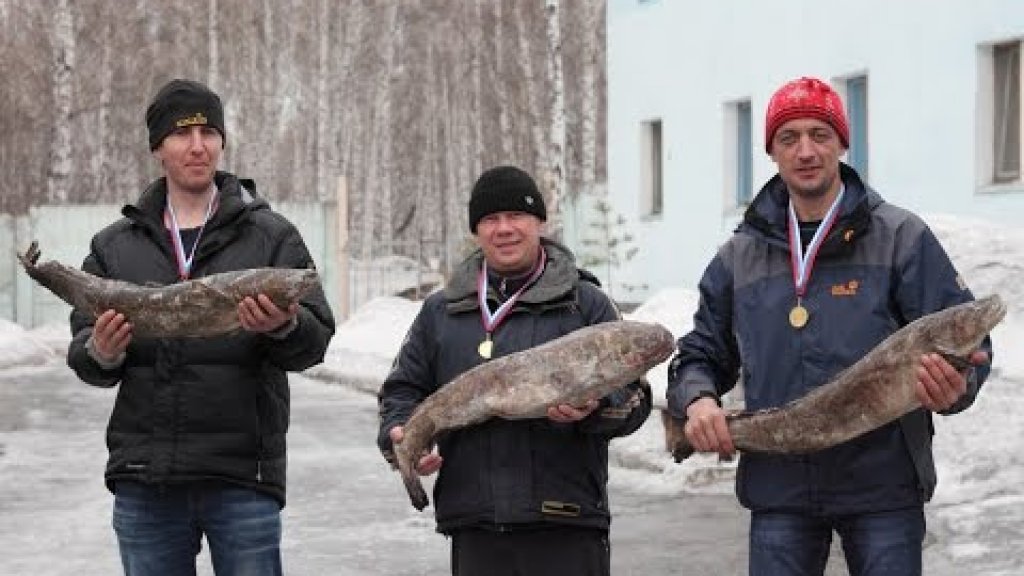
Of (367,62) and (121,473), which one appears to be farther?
(367,62)

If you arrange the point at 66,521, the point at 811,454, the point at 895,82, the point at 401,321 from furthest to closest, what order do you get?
the point at 401,321 < the point at 895,82 < the point at 66,521 < the point at 811,454

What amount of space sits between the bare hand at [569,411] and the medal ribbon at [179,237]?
1211 millimetres

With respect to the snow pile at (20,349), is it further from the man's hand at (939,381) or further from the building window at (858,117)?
the man's hand at (939,381)

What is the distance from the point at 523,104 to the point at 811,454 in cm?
5629

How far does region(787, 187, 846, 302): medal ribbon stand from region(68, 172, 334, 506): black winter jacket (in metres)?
1.42

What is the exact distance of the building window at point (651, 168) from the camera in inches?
1048

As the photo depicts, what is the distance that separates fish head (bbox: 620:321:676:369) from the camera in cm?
483

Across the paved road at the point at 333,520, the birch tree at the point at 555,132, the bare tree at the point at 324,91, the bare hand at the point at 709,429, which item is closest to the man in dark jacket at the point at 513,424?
the bare hand at the point at 709,429

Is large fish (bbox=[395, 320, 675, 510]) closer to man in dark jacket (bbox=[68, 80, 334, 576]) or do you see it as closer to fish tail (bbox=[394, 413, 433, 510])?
fish tail (bbox=[394, 413, 433, 510])

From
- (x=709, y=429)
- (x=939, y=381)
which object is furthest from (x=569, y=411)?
Result: (x=939, y=381)

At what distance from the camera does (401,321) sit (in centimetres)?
2819

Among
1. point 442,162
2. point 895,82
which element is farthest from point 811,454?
point 442,162

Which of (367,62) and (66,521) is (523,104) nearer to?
(367,62)

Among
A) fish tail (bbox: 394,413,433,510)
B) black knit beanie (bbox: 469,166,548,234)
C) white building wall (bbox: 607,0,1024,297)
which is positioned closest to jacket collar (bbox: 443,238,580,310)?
black knit beanie (bbox: 469,166,548,234)
